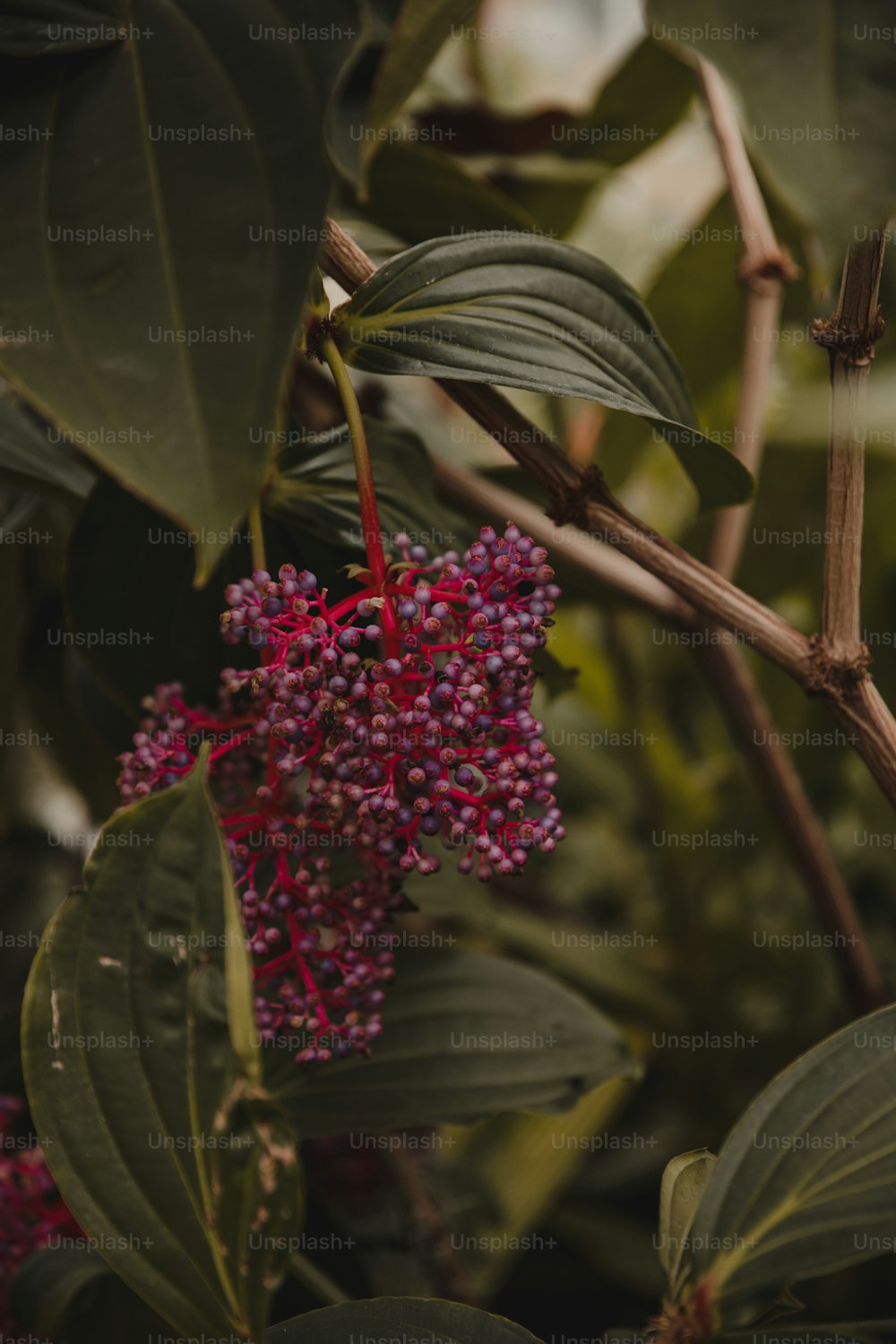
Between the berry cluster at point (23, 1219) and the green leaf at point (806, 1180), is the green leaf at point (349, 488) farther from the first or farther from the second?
the berry cluster at point (23, 1219)

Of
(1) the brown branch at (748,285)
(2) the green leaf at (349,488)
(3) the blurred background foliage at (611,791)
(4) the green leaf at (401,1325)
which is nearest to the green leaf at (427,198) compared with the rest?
(3) the blurred background foliage at (611,791)

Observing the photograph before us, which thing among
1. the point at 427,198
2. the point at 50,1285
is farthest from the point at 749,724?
the point at 50,1285

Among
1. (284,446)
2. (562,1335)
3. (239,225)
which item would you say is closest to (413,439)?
(284,446)

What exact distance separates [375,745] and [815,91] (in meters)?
0.35

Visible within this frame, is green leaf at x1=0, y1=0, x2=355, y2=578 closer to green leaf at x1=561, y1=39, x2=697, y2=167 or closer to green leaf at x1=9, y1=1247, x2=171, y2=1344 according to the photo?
green leaf at x1=9, y1=1247, x2=171, y2=1344

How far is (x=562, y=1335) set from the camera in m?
1.09

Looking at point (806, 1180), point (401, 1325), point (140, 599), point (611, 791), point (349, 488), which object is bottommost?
point (611, 791)

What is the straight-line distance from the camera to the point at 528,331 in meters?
0.59

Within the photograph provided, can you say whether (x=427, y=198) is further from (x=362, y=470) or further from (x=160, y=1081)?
(x=160, y=1081)

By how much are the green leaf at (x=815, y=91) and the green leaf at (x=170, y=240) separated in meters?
0.18

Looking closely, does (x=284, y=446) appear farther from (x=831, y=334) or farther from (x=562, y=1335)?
(x=562, y=1335)

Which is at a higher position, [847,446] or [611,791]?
[847,446]

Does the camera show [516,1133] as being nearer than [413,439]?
No

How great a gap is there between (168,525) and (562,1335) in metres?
0.93
